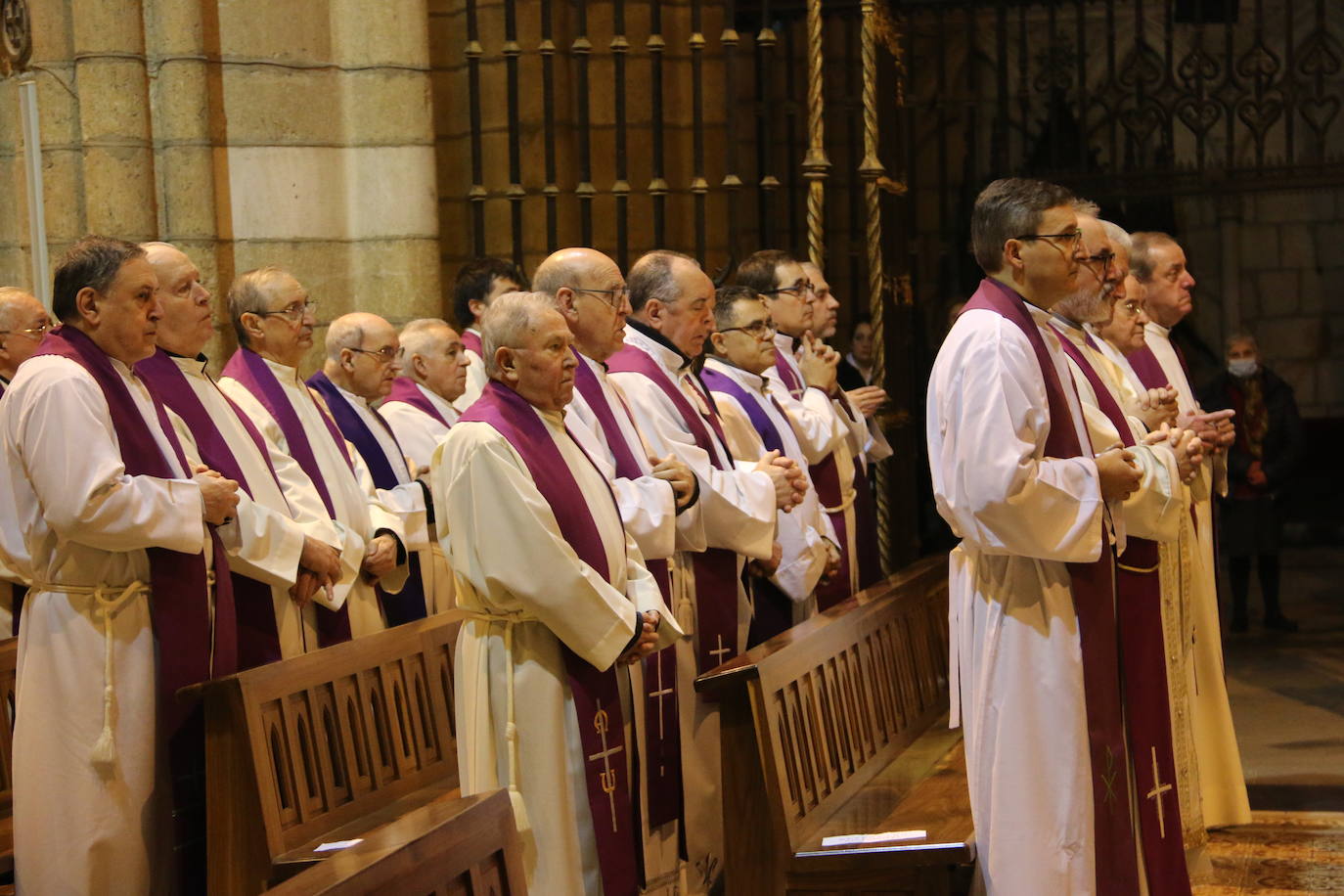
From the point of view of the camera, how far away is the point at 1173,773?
4.08 m

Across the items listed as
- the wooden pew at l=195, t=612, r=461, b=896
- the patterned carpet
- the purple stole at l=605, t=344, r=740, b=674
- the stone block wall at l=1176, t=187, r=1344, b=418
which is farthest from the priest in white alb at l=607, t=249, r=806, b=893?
the stone block wall at l=1176, t=187, r=1344, b=418

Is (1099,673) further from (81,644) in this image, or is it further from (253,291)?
(253,291)

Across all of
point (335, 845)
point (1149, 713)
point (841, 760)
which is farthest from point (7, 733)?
point (1149, 713)

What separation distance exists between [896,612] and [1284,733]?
235cm

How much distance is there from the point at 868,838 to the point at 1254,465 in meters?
5.95

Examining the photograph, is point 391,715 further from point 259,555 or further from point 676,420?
point 676,420

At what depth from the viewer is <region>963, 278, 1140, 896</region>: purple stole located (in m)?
3.83

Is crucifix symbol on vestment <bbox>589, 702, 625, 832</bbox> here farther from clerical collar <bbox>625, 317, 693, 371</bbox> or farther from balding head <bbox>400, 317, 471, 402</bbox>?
balding head <bbox>400, 317, 471, 402</bbox>

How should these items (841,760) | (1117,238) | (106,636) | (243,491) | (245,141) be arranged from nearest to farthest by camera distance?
(106,636) < (841,760) < (243,491) < (1117,238) < (245,141)

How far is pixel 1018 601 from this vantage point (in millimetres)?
3850

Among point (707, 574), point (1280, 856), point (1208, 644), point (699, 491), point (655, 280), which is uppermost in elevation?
point (655, 280)

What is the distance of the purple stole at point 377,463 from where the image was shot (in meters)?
5.82

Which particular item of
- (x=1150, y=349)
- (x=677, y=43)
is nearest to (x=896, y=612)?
(x=1150, y=349)

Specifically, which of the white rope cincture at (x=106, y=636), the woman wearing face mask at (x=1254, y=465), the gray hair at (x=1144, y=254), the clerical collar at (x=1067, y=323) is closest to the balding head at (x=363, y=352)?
the white rope cincture at (x=106, y=636)
